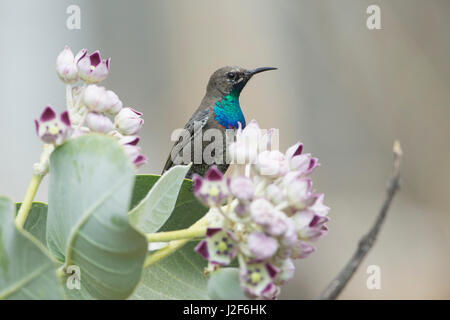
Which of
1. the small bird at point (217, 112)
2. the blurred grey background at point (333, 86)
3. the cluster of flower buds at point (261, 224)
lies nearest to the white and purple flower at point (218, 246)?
the cluster of flower buds at point (261, 224)

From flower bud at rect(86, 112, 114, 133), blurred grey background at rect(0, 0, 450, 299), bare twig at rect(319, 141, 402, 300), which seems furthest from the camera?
blurred grey background at rect(0, 0, 450, 299)

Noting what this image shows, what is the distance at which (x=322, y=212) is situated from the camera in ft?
1.75

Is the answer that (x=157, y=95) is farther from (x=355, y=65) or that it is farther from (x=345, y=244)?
(x=345, y=244)

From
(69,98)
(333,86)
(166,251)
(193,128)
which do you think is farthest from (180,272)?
(333,86)

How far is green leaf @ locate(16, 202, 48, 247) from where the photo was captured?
66 centimetres

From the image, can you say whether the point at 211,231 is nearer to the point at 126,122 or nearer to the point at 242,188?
the point at 242,188

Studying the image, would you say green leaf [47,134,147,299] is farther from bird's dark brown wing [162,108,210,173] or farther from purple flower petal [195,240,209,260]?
bird's dark brown wing [162,108,210,173]

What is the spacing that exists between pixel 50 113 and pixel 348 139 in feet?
12.6

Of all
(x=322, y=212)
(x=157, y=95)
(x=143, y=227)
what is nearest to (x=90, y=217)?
(x=143, y=227)

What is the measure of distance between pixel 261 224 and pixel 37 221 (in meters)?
0.32

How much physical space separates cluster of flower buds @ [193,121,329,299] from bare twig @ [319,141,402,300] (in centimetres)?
9

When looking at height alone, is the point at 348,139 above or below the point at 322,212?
below

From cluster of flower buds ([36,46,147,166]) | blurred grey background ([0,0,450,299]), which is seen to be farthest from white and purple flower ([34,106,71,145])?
blurred grey background ([0,0,450,299])

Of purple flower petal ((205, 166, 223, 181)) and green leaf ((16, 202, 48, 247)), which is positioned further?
green leaf ((16, 202, 48, 247))
